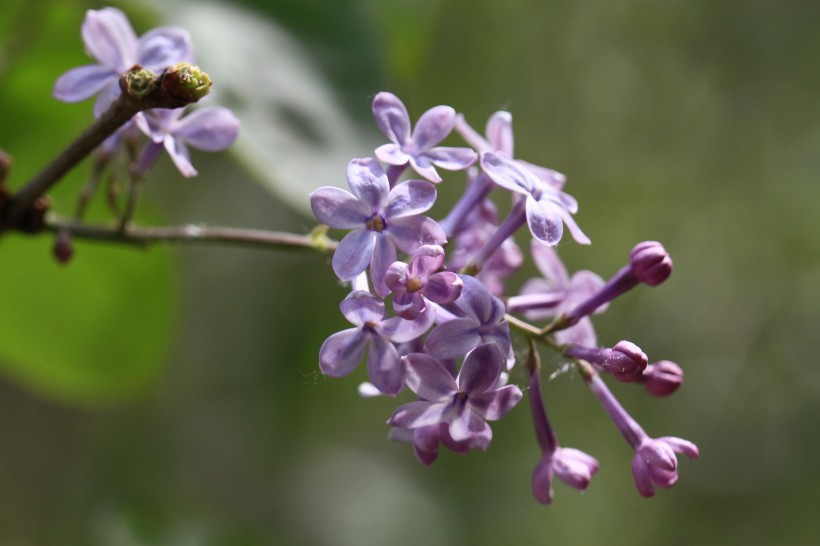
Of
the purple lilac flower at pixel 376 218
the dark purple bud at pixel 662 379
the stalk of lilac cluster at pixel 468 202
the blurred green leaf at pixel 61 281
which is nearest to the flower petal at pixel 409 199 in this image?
the purple lilac flower at pixel 376 218

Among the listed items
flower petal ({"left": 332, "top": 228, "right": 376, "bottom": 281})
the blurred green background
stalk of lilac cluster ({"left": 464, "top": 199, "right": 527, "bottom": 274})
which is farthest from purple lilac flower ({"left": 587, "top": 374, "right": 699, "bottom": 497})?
the blurred green background

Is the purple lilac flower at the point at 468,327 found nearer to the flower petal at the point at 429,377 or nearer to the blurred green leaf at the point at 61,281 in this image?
the flower petal at the point at 429,377

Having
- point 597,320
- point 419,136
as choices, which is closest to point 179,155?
point 419,136

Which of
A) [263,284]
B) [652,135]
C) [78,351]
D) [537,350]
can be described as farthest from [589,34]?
[537,350]

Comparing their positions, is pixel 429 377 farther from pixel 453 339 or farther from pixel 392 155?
pixel 392 155

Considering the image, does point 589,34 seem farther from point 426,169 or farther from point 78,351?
point 426,169

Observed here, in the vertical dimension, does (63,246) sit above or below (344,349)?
below
